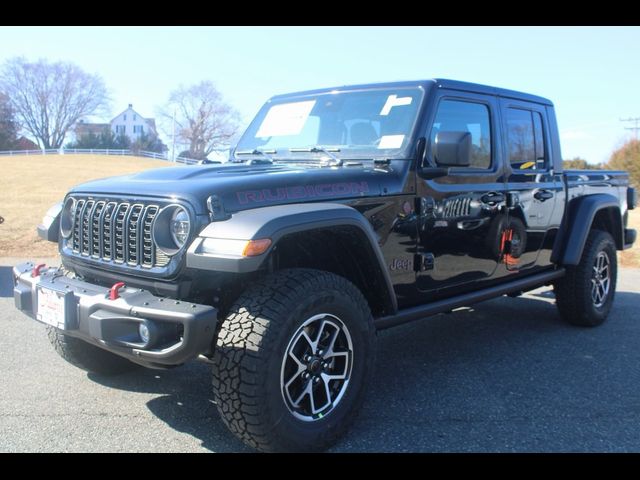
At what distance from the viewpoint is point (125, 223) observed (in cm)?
302

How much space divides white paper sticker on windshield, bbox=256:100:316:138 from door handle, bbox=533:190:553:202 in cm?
197

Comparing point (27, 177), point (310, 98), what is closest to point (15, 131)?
point (27, 177)

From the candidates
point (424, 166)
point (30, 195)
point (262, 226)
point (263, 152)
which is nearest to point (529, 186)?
point (424, 166)

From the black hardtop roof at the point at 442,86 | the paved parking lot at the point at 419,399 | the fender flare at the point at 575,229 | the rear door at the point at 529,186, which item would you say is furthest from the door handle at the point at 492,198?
the paved parking lot at the point at 419,399

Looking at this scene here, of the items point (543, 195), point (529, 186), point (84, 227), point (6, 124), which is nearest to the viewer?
point (84, 227)

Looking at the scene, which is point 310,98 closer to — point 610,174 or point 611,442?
point 611,442

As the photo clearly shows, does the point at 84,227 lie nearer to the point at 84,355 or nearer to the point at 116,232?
the point at 116,232

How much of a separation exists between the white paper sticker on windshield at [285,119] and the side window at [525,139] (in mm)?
1633

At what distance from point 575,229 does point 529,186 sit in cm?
85

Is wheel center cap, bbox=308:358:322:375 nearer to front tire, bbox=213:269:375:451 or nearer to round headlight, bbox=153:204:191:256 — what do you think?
front tire, bbox=213:269:375:451

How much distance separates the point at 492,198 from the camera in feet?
13.8

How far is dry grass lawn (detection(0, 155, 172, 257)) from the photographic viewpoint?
10047 mm

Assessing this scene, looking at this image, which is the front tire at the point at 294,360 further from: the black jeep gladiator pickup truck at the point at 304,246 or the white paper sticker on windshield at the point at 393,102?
the white paper sticker on windshield at the point at 393,102

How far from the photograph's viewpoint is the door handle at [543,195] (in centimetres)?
467
